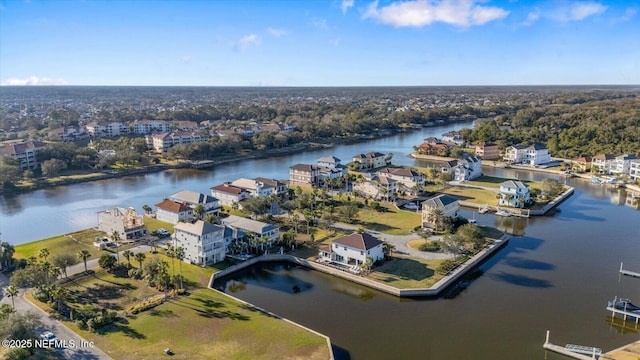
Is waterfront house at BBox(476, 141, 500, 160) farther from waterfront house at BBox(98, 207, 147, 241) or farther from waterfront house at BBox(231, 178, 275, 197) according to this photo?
waterfront house at BBox(98, 207, 147, 241)

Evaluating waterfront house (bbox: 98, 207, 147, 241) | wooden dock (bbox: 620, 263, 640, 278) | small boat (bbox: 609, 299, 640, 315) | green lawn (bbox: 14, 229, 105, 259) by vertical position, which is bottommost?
wooden dock (bbox: 620, 263, 640, 278)

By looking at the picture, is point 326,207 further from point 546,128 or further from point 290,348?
point 546,128

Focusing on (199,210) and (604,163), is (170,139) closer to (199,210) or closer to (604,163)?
(199,210)

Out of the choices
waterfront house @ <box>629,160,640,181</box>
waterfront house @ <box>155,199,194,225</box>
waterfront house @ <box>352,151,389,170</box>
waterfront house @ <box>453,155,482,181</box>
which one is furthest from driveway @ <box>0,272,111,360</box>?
waterfront house @ <box>629,160,640,181</box>

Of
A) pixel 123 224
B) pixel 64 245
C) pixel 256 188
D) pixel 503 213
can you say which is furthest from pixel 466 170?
pixel 64 245

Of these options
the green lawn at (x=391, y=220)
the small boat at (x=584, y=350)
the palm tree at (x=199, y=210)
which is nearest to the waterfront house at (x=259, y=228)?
the palm tree at (x=199, y=210)

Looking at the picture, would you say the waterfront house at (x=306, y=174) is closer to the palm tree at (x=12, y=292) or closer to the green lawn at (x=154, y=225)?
the green lawn at (x=154, y=225)
